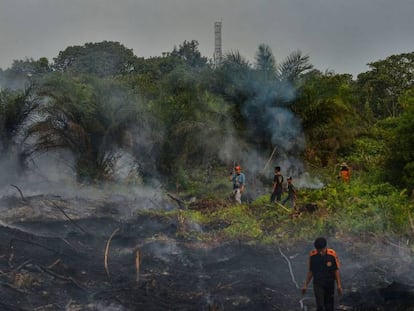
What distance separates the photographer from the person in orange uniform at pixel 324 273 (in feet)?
22.9

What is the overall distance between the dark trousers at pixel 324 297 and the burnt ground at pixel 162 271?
78cm

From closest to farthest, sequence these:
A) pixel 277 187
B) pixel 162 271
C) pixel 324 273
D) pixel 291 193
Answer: pixel 324 273 → pixel 162 271 → pixel 291 193 → pixel 277 187

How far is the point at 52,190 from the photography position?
17406 millimetres

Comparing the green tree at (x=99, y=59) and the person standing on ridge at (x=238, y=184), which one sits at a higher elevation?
the green tree at (x=99, y=59)

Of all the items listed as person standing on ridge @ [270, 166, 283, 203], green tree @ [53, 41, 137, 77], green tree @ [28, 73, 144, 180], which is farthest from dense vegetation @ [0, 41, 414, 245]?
green tree @ [53, 41, 137, 77]

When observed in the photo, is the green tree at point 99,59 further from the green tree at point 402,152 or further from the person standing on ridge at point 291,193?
the green tree at point 402,152

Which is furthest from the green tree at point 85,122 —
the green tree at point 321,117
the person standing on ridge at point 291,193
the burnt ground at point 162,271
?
the person standing on ridge at point 291,193

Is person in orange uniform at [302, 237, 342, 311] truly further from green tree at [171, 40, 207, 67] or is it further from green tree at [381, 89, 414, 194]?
green tree at [171, 40, 207, 67]

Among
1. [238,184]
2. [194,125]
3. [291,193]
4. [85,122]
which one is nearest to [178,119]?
[194,125]

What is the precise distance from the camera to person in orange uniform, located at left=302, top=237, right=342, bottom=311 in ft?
22.9

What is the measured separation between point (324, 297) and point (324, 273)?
0.34 m

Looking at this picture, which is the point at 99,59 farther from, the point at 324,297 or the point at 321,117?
the point at 324,297

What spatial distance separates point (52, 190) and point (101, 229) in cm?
479

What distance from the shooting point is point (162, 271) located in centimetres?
989
